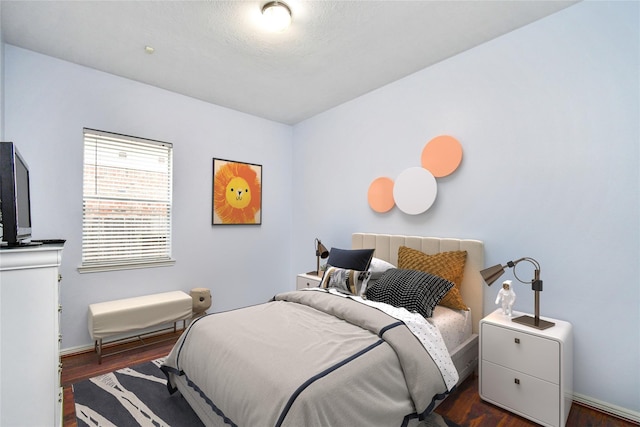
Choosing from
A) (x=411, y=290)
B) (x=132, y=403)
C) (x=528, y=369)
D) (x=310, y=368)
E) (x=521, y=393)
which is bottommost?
(x=132, y=403)

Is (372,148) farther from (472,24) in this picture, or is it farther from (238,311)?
(238,311)

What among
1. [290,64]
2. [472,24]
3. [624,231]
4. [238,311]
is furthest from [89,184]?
[624,231]

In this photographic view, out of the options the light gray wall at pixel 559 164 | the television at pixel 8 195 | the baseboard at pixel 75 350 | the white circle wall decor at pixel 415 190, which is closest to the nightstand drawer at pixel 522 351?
the light gray wall at pixel 559 164

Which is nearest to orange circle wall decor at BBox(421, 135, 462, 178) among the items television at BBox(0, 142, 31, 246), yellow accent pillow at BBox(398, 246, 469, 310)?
yellow accent pillow at BBox(398, 246, 469, 310)

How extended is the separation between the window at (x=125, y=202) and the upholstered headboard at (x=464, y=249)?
2551 mm

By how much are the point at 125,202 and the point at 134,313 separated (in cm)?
119

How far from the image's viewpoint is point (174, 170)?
11.7ft

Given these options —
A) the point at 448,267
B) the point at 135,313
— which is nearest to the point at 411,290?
the point at 448,267

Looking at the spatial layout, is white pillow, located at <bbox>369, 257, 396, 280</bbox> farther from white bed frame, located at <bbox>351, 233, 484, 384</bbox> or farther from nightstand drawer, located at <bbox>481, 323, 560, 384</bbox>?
nightstand drawer, located at <bbox>481, 323, 560, 384</bbox>

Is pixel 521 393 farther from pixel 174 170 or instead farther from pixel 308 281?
pixel 174 170

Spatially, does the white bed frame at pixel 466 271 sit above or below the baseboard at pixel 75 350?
above

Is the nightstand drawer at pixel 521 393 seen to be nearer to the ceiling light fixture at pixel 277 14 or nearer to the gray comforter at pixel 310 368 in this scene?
the gray comforter at pixel 310 368

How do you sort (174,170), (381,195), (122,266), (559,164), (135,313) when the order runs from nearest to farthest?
(559,164) → (135,313) → (122,266) → (381,195) → (174,170)

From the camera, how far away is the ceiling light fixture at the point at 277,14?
2074 millimetres
